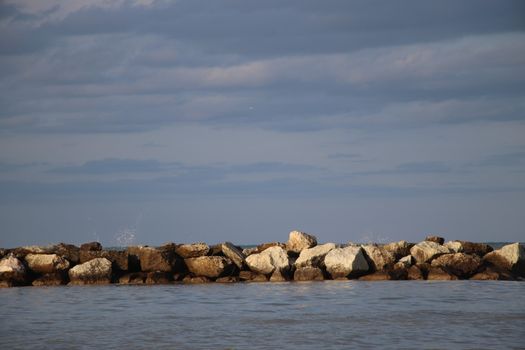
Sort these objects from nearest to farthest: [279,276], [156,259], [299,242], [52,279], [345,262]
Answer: [345,262] → [52,279] → [279,276] → [156,259] → [299,242]

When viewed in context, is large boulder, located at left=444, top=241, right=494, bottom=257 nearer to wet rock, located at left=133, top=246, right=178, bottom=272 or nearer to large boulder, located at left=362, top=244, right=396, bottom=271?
large boulder, located at left=362, top=244, right=396, bottom=271

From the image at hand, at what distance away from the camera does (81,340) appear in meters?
19.3

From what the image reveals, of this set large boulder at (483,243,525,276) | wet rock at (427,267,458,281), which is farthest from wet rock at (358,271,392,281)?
large boulder at (483,243,525,276)

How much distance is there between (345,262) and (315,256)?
4.99ft

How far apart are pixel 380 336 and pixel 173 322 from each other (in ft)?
19.1

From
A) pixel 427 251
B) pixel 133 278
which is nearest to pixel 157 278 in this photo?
pixel 133 278

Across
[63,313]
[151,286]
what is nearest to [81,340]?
[63,313]

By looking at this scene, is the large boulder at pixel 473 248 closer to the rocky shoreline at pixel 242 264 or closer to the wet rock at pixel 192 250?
the rocky shoreline at pixel 242 264

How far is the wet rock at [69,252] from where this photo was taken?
3375cm

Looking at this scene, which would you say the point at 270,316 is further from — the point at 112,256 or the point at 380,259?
the point at 112,256

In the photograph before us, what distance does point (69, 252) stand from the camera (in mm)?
33750

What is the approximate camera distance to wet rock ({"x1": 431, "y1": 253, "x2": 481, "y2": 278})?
3366 centimetres

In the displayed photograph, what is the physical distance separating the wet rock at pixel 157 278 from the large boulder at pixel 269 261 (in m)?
3.28

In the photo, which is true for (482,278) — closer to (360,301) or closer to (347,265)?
(347,265)
